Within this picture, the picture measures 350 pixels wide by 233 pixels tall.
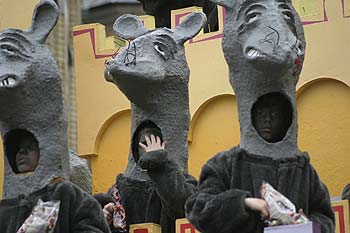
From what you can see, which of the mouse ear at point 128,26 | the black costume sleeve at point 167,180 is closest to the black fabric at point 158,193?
the black costume sleeve at point 167,180

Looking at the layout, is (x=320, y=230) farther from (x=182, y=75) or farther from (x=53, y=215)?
(x=182, y=75)

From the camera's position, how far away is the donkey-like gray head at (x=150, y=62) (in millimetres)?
7242

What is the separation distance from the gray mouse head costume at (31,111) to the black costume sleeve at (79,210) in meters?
0.15

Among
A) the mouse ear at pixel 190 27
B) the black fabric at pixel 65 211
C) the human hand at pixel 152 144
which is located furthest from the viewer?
the mouse ear at pixel 190 27

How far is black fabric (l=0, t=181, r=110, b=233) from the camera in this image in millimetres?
6223

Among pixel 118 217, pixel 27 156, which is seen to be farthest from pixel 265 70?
pixel 118 217

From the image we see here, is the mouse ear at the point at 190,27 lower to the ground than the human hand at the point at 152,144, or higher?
higher

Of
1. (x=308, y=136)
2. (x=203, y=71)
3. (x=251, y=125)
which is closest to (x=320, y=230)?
(x=251, y=125)

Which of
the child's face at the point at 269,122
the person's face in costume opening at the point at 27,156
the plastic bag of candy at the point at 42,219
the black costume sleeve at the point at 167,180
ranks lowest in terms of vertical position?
the plastic bag of candy at the point at 42,219

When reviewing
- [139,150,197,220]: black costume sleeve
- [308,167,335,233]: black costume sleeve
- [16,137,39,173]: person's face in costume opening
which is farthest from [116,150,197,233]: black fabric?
[308,167,335,233]: black costume sleeve

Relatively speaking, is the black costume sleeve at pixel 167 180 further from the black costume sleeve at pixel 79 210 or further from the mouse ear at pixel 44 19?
the mouse ear at pixel 44 19

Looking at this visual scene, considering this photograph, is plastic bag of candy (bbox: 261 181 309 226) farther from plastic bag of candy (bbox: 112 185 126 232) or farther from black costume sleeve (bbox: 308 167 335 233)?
plastic bag of candy (bbox: 112 185 126 232)

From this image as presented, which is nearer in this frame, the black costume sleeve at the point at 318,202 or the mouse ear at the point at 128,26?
the black costume sleeve at the point at 318,202

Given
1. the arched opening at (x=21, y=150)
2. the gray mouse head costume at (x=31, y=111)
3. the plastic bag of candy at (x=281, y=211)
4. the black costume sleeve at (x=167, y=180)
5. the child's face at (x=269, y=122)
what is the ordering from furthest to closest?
the black costume sleeve at (x=167, y=180) < the arched opening at (x=21, y=150) < the gray mouse head costume at (x=31, y=111) < the child's face at (x=269, y=122) < the plastic bag of candy at (x=281, y=211)
